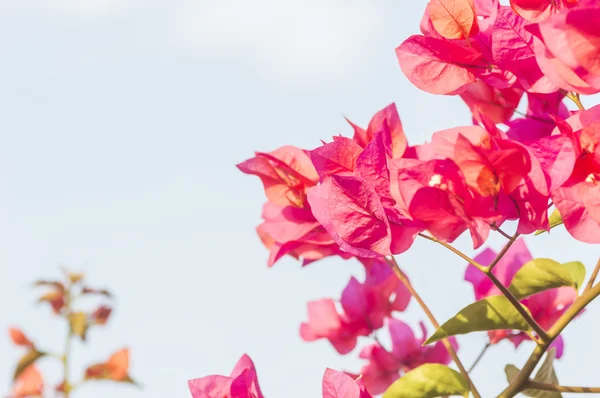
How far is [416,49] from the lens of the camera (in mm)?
772

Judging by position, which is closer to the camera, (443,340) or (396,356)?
(443,340)

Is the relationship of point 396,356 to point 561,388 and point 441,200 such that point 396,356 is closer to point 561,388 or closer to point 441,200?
point 561,388

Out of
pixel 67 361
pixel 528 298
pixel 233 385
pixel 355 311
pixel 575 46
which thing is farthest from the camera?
pixel 67 361

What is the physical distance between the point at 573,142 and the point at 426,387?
301mm

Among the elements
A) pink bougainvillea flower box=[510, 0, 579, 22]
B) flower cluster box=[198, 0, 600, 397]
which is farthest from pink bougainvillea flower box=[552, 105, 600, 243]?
pink bougainvillea flower box=[510, 0, 579, 22]

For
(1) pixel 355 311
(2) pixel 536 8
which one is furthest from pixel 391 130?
(1) pixel 355 311

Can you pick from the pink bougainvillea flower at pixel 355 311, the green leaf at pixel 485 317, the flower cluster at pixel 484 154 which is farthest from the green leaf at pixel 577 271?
the pink bougainvillea flower at pixel 355 311

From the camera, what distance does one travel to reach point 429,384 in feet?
2.54

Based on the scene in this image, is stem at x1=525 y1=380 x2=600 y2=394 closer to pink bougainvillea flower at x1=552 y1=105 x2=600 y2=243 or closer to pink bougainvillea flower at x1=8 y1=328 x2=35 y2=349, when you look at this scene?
pink bougainvillea flower at x1=552 y1=105 x2=600 y2=243

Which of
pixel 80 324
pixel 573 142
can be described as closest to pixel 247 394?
pixel 573 142

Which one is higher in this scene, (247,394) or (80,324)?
(80,324)

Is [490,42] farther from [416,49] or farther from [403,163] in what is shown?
[403,163]

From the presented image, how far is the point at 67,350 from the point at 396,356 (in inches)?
58.6

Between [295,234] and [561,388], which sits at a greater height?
[295,234]
